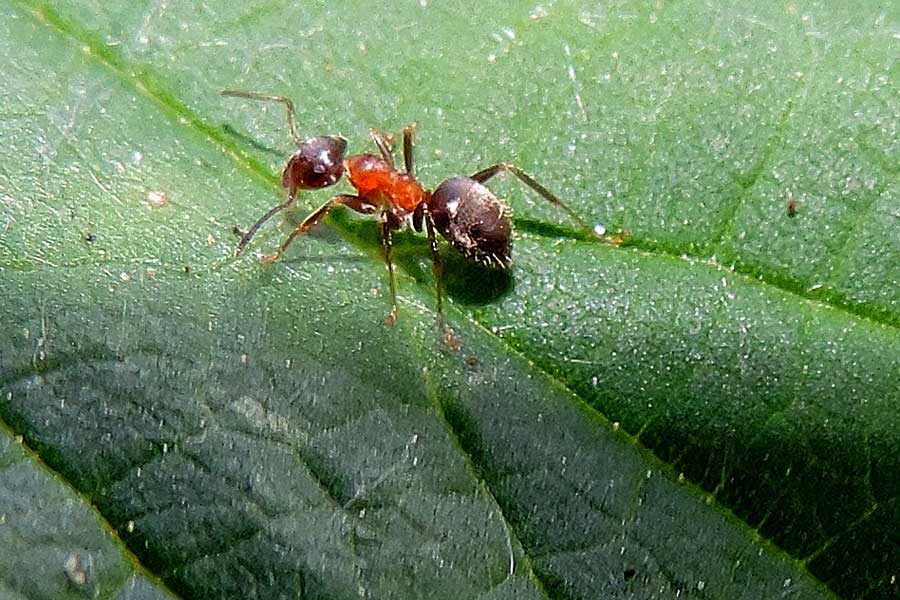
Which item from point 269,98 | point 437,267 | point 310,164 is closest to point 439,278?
point 437,267

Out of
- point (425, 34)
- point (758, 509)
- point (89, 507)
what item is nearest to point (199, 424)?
point (89, 507)

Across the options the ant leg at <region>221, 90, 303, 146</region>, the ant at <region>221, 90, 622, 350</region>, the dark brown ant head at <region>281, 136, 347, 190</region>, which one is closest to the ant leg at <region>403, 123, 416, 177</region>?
the ant at <region>221, 90, 622, 350</region>

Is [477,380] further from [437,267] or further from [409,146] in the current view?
[409,146]

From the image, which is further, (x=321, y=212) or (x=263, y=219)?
(x=321, y=212)

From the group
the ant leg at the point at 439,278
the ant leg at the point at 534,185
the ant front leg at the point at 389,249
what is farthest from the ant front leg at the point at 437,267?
the ant leg at the point at 534,185

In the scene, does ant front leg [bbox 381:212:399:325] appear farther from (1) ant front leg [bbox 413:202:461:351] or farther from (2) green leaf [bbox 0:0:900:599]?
Result: (1) ant front leg [bbox 413:202:461:351]

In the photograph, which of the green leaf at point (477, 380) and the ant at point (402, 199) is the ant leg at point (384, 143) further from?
the green leaf at point (477, 380)
